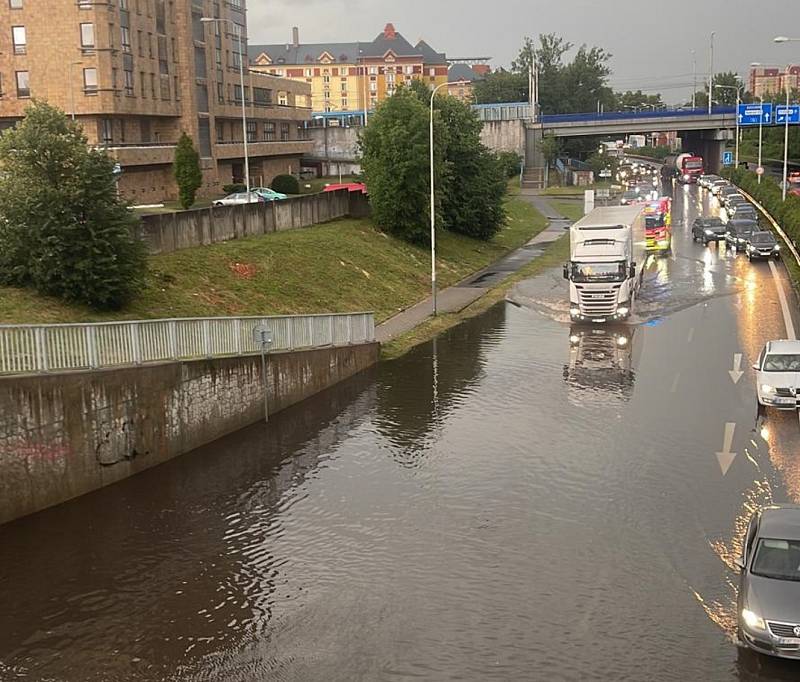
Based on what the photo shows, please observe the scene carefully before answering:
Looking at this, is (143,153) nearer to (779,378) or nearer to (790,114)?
(779,378)

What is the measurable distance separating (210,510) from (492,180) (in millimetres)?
44826

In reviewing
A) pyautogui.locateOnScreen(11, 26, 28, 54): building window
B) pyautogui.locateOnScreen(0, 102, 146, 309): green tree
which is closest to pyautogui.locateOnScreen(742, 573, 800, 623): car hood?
pyautogui.locateOnScreen(0, 102, 146, 309): green tree

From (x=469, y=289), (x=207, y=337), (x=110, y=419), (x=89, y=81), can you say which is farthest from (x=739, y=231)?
(x=110, y=419)

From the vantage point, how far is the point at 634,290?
40562mm

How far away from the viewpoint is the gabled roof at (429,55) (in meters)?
184

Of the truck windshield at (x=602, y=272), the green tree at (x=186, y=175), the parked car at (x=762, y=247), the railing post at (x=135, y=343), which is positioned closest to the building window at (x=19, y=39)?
the green tree at (x=186, y=175)

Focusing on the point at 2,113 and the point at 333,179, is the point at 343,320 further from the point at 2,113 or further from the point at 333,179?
the point at 333,179

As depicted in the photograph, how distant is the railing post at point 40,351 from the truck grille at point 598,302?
896 inches

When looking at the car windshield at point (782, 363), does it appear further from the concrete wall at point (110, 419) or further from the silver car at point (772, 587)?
the concrete wall at point (110, 419)

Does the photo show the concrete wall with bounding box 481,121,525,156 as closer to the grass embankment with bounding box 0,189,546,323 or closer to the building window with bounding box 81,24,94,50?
the grass embankment with bounding box 0,189,546,323

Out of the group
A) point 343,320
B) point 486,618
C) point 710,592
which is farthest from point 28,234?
point 710,592

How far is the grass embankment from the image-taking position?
92.1 feet

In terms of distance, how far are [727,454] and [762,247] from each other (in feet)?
113

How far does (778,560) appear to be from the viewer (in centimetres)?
1347
